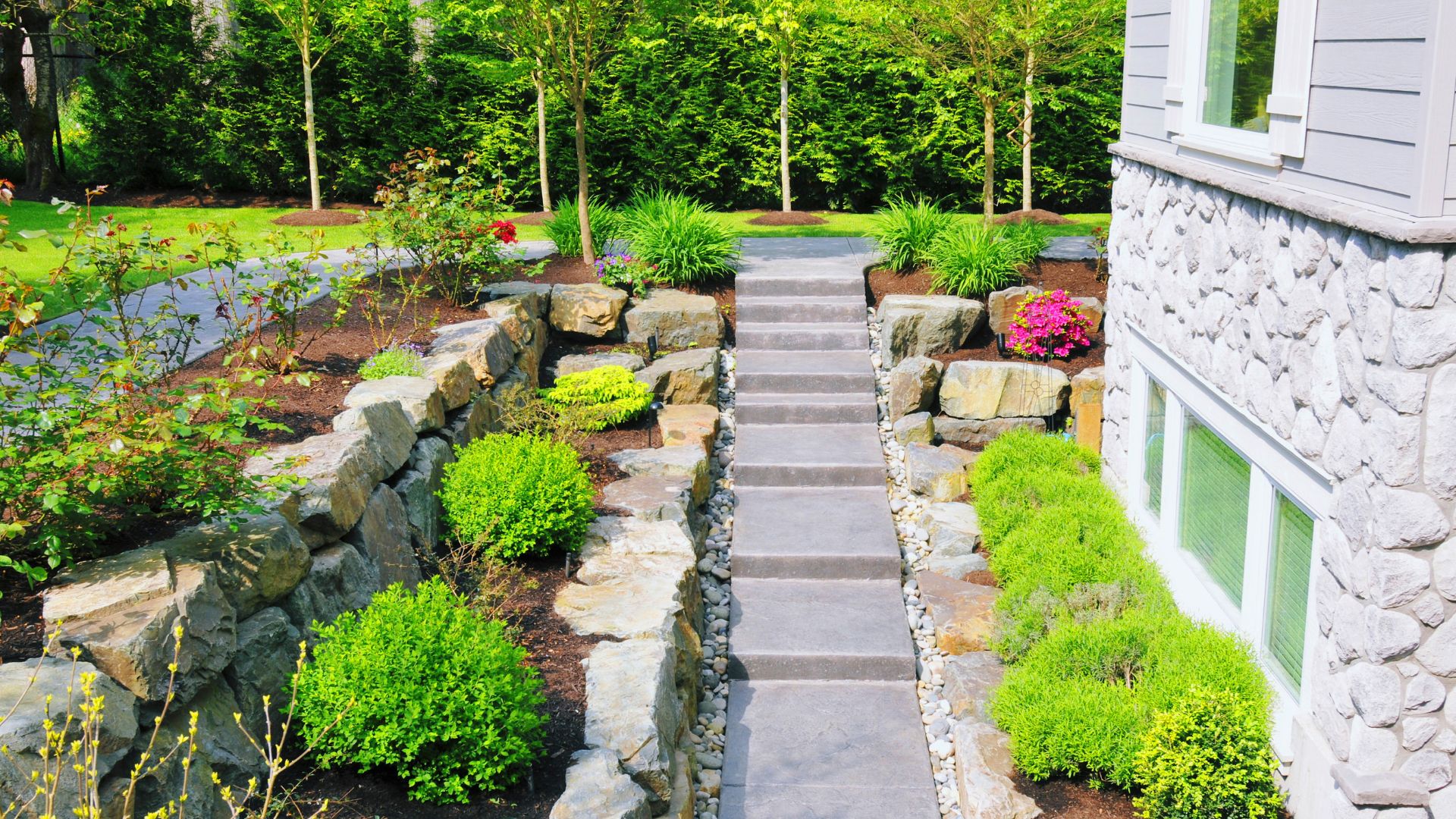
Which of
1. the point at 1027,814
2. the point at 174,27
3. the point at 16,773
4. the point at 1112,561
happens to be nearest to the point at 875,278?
the point at 1112,561

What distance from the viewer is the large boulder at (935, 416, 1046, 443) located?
336 inches

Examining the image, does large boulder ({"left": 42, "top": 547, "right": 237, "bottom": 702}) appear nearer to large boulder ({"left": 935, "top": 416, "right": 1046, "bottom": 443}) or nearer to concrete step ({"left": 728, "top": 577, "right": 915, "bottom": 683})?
concrete step ({"left": 728, "top": 577, "right": 915, "bottom": 683})

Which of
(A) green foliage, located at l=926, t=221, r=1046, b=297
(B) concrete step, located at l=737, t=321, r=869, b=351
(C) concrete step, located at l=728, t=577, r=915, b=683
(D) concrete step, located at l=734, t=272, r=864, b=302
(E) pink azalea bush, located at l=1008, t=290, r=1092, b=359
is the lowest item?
(C) concrete step, located at l=728, t=577, r=915, b=683

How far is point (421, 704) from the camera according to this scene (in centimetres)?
388

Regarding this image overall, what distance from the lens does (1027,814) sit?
4.49 m

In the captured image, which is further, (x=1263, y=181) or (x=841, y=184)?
(x=841, y=184)

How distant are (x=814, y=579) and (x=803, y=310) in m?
3.36

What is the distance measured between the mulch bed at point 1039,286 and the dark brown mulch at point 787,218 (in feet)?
11.3

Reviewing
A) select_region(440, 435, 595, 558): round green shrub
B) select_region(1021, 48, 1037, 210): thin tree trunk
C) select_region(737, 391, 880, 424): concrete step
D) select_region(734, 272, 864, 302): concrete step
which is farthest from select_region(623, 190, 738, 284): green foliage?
select_region(1021, 48, 1037, 210): thin tree trunk

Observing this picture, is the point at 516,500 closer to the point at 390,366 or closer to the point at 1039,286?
the point at 390,366

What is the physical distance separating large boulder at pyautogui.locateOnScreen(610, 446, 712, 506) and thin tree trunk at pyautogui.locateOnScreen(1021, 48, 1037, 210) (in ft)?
22.0

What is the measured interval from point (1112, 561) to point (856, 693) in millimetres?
1557

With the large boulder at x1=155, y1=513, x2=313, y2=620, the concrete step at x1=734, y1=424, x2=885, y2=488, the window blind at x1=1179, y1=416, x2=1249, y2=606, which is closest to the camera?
the large boulder at x1=155, y1=513, x2=313, y2=620

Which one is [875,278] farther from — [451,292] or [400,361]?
[400,361]
